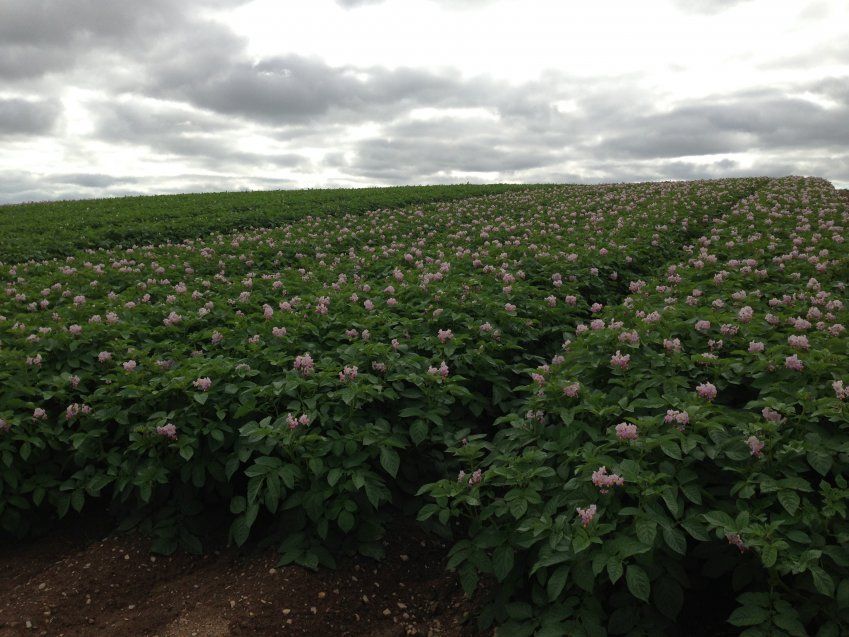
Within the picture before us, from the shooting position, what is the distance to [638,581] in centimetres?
292

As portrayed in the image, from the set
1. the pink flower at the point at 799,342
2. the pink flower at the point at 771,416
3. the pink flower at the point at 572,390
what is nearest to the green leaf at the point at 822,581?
the pink flower at the point at 771,416

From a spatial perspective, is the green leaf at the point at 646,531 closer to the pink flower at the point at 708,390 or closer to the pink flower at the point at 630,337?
the pink flower at the point at 708,390

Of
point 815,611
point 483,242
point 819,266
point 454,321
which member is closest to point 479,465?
point 815,611

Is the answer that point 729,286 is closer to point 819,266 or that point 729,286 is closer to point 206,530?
point 819,266

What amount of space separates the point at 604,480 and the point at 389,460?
155 cm

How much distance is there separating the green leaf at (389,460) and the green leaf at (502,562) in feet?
3.10

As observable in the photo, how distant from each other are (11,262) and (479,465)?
46.5 ft

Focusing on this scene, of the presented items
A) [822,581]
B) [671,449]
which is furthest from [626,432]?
[822,581]

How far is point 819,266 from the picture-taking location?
26.3 feet

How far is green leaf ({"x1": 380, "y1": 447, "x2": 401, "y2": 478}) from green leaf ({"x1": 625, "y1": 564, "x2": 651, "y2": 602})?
67.4 inches

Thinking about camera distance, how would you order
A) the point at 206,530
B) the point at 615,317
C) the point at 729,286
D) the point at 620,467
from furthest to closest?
the point at 729,286 → the point at 615,317 → the point at 206,530 → the point at 620,467

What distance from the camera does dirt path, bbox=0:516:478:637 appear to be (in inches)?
144

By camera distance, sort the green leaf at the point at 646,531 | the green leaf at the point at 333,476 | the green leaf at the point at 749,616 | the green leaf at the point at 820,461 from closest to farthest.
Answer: the green leaf at the point at 749,616 < the green leaf at the point at 646,531 < the green leaf at the point at 820,461 < the green leaf at the point at 333,476

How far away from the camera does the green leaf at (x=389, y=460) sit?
4.04 m
